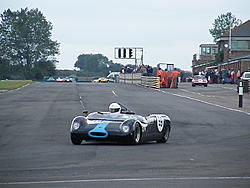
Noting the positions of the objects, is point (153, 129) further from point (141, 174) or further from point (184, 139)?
point (141, 174)

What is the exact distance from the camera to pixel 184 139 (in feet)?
57.3

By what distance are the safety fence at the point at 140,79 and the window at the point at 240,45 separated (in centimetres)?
2159

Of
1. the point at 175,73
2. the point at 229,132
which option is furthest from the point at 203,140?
the point at 175,73

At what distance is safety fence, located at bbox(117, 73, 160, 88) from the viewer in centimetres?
5612

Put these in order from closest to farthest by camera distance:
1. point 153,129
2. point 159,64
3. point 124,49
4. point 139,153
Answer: point 139,153, point 153,129, point 159,64, point 124,49

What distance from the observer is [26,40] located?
123875 millimetres

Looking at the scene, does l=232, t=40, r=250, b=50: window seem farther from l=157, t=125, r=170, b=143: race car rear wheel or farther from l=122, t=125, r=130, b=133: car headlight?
l=122, t=125, r=130, b=133: car headlight

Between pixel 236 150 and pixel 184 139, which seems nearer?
pixel 236 150

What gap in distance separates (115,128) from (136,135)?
2.05ft

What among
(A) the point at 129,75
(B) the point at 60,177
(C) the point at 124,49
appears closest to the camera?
(B) the point at 60,177

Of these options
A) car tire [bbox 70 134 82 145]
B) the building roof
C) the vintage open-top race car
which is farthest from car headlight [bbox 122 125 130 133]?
the building roof

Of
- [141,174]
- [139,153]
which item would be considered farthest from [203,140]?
[141,174]

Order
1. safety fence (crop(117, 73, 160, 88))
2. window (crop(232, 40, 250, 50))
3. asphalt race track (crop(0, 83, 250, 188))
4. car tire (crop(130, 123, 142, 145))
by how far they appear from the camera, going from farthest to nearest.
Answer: window (crop(232, 40, 250, 50)), safety fence (crop(117, 73, 160, 88)), car tire (crop(130, 123, 142, 145)), asphalt race track (crop(0, 83, 250, 188))

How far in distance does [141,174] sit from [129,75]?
60.6 m
